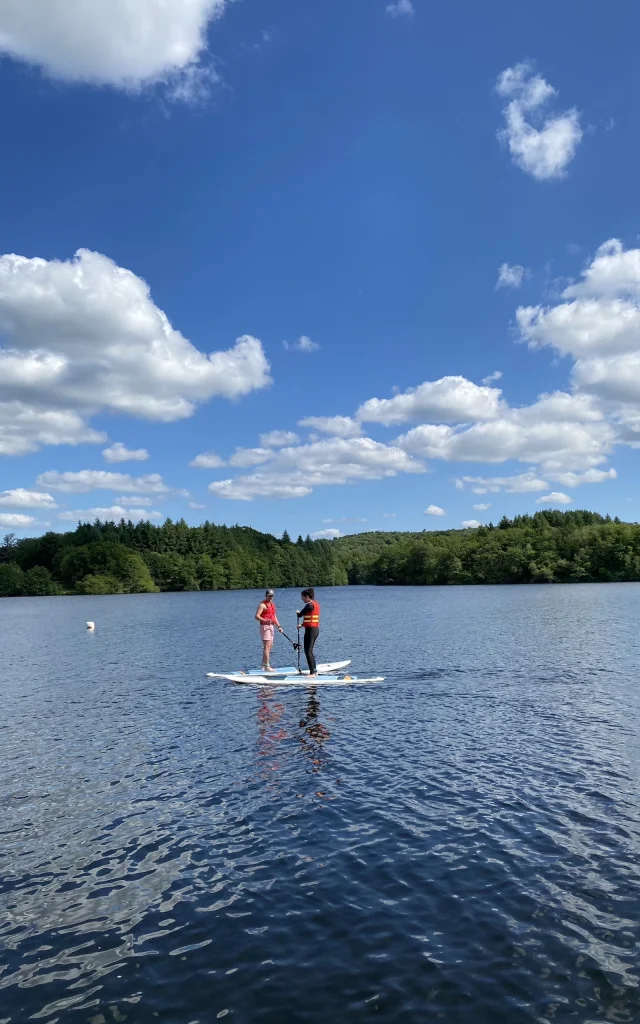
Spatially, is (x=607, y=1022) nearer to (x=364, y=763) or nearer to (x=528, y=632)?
(x=364, y=763)

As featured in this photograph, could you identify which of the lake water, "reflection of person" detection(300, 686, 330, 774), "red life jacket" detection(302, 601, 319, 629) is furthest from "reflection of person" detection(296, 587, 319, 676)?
"reflection of person" detection(300, 686, 330, 774)

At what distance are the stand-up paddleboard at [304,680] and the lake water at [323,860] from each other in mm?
3255

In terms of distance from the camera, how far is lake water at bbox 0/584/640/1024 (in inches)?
320

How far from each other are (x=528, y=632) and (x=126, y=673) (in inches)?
1251

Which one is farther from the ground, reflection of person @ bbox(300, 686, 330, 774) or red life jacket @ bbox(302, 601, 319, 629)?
red life jacket @ bbox(302, 601, 319, 629)

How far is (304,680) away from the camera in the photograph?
29406mm

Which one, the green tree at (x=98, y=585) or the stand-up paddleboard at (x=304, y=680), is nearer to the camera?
the stand-up paddleboard at (x=304, y=680)

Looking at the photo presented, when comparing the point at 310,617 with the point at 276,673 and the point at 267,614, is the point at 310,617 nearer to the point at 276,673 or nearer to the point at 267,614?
the point at 267,614

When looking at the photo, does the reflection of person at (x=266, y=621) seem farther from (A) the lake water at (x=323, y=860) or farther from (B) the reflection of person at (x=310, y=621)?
(A) the lake water at (x=323, y=860)

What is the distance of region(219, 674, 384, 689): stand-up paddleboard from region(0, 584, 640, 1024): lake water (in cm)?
325

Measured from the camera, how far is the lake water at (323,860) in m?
8.12

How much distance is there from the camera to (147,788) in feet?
51.1

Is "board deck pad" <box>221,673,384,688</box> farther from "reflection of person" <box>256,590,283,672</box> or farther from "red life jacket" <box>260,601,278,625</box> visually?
"red life jacket" <box>260,601,278,625</box>

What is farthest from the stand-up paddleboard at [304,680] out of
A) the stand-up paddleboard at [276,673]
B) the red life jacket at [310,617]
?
the red life jacket at [310,617]
